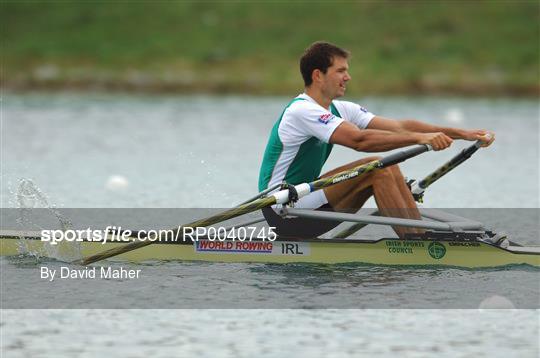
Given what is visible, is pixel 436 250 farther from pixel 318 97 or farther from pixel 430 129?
pixel 318 97

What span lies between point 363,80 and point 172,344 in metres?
38.5

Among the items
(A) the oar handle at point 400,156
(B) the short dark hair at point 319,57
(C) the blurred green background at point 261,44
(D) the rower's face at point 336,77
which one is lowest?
(A) the oar handle at point 400,156

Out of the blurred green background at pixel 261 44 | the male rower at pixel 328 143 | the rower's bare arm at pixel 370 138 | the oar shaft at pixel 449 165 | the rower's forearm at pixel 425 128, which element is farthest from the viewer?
the blurred green background at pixel 261 44

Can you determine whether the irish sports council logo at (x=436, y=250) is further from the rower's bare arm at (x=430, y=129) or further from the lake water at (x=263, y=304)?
the rower's bare arm at (x=430, y=129)

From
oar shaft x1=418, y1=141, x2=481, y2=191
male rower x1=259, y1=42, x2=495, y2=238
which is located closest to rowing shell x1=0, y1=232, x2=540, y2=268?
male rower x1=259, y1=42, x2=495, y2=238

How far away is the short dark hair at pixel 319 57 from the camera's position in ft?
40.5

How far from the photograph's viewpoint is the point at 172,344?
9484 mm

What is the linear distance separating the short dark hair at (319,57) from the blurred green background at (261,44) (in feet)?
111

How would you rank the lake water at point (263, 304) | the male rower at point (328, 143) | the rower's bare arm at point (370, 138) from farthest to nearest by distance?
the male rower at point (328, 143)
the rower's bare arm at point (370, 138)
the lake water at point (263, 304)

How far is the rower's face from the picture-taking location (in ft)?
40.6

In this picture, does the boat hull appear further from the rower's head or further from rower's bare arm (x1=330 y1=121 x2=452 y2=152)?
the rower's head

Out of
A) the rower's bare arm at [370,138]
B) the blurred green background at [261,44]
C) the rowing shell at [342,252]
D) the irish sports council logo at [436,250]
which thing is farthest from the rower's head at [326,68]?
the blurred green background at [261,44]

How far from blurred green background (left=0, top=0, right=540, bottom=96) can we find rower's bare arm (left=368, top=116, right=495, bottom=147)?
33.3 metres

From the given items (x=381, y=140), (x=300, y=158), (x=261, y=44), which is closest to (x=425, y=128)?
(x=381, y=140)
